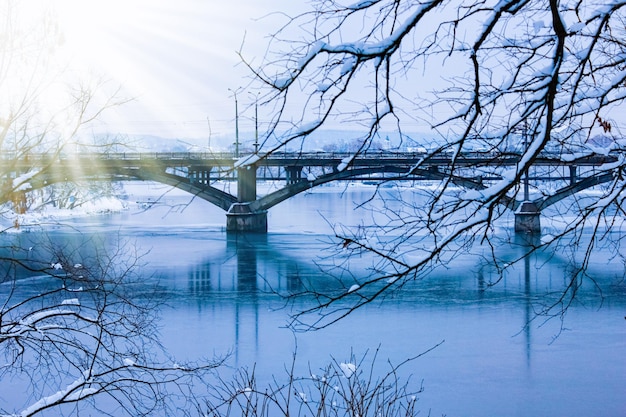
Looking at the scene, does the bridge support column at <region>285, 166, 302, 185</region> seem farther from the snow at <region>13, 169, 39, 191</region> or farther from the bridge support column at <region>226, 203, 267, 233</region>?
the snow at <region>13, 169, 39, 191</region>

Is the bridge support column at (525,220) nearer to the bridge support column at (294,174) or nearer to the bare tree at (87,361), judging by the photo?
the bridge support column at (294,174)

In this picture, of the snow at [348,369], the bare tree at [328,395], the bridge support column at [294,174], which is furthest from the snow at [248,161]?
the bridge support column at [294,174]

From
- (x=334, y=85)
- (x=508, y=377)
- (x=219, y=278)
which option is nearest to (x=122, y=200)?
(x=219, y=278)

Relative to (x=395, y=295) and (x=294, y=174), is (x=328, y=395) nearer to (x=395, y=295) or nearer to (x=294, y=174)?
(x=395, y=295)

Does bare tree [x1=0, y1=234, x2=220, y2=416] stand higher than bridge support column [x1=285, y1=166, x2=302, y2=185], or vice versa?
bridge support column [x1=285, y1=166, x2=302, y2=185]

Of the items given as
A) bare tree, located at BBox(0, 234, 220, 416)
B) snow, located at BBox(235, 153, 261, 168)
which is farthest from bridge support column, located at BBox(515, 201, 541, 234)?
snow, located at BBox(235, 153, 261, 168)

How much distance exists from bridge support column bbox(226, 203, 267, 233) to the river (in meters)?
12.8

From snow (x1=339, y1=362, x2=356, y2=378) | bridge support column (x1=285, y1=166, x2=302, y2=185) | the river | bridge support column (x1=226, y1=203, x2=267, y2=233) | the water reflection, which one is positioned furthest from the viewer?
bridge support column (x1=226, y1=203, x2=267, y2=233)

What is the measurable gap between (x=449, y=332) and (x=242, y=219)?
28420mm

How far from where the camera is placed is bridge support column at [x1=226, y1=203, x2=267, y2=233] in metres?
44.8

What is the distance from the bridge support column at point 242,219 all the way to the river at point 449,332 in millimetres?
12782

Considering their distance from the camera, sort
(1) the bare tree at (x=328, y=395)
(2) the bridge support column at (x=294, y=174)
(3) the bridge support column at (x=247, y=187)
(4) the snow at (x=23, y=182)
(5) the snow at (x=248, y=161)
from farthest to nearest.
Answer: (3) the bridge support column at (x=247, y=187)
(2) the bridge support column at (x=294, y=174)
(1) the bare tree at (x=328, y=395)
(4) the snow at (x=23, y=182)
(5) the snow at (x=248, y=161)

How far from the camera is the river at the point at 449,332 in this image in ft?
40.6

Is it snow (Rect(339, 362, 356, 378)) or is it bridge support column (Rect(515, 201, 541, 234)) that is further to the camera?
bridge support column (Rect(515, 201, 541, 234))
